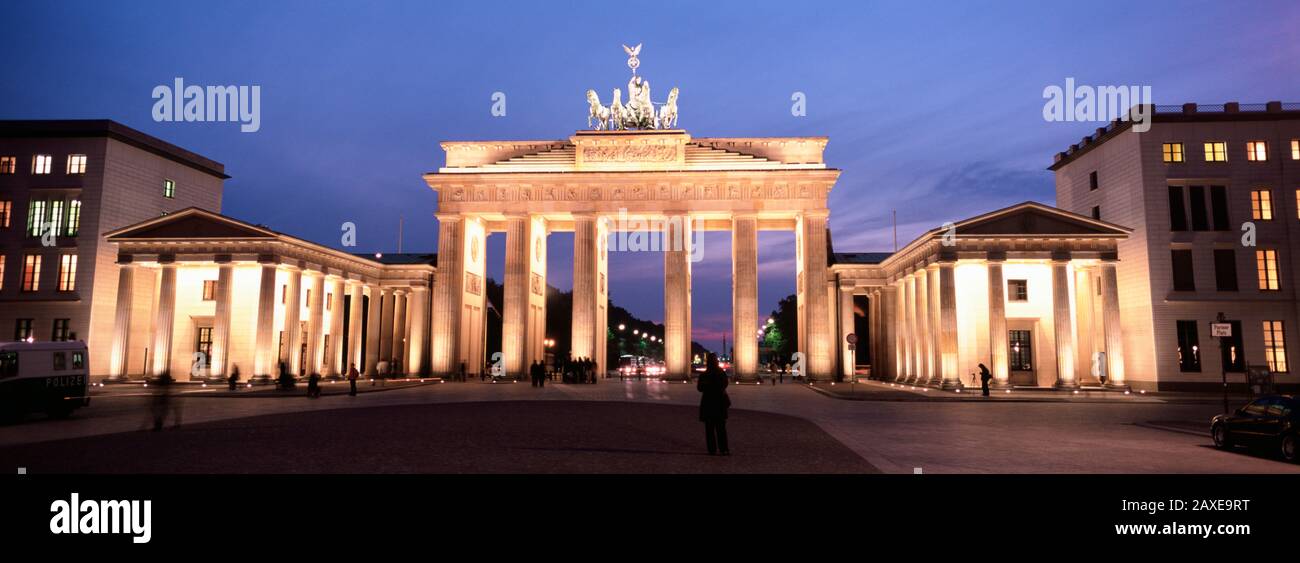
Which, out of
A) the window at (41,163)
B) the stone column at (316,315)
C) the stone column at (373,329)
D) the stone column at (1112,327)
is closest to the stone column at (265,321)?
the stone column at (316,315)

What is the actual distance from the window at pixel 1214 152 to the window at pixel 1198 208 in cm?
173

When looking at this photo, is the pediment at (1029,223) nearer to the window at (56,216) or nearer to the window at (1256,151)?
the window at (1256,151)

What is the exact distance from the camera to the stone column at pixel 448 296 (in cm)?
4703

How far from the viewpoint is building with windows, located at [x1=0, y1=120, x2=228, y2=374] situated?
1666 inches

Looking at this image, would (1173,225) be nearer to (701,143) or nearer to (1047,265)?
(1047,265)

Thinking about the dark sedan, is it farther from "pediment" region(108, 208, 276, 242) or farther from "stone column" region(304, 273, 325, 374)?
A: "stone column" region(304, 273, 325, 374)

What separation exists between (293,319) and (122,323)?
30.9 feet

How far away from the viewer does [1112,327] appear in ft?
123

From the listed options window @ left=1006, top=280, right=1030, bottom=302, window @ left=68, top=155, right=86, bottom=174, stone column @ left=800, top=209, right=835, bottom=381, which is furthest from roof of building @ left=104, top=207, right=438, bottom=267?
window @ left=1006, top=280, right=1030, bottom=302

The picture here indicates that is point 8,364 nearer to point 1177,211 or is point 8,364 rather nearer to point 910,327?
point 910,327

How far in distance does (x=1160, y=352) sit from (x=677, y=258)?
29.3 metres

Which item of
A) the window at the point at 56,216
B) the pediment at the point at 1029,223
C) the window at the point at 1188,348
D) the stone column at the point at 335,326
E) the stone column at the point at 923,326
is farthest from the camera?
the stone column at the point at 335,326

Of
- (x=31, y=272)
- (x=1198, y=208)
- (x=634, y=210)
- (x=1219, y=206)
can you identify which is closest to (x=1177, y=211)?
(x=1198, y=208)

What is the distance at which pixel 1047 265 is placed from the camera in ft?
131
